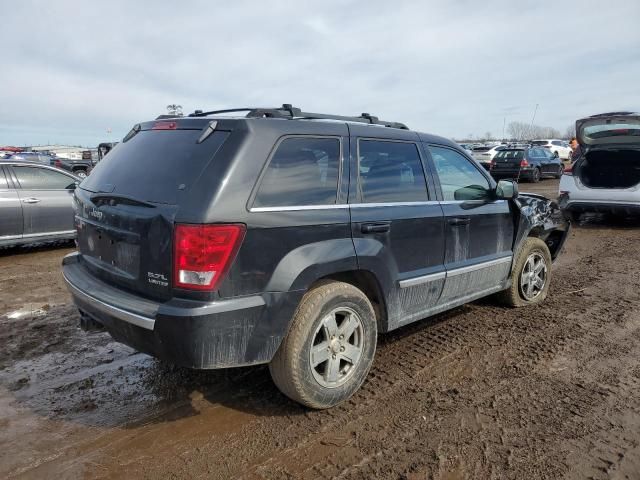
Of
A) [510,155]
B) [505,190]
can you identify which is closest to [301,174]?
[505,190]

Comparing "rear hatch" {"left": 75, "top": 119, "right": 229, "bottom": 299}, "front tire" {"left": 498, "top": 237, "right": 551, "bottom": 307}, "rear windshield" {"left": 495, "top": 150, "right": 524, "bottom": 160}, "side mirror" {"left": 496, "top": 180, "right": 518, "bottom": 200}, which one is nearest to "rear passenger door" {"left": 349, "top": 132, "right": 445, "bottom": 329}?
"side mirror" {"left": 496, "top": 180, "right": 518, "bottom": 200}

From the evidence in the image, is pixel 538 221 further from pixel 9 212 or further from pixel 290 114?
pixel 9 212

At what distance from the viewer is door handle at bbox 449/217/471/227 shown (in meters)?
3.83

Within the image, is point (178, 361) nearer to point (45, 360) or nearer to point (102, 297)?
point (102, 297)

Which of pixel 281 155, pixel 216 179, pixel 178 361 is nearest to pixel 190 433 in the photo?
pixel 178 361

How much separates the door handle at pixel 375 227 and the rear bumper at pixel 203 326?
2.19 ft

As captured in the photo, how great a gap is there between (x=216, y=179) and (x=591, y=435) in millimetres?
2601

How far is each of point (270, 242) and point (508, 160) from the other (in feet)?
59.2

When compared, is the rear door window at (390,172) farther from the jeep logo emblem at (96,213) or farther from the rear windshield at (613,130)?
the rear windshield at (613,130)

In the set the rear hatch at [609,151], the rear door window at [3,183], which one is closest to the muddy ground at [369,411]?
the rear door window at [3,183]

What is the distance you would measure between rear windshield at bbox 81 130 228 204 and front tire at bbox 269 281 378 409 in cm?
99

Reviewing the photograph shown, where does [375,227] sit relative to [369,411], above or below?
above

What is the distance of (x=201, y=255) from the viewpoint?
8.18 ft

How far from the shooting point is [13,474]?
2.50 metres
